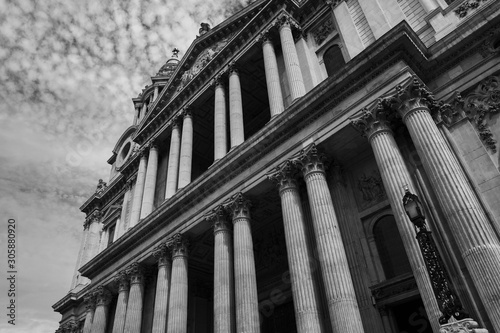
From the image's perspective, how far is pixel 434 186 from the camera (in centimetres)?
1073

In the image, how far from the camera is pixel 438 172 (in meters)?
10.6

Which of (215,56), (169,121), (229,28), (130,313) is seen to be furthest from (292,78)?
(130,313)

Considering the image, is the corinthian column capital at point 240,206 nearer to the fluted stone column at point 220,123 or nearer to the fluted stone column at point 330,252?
the fluted stone column at point 330,252

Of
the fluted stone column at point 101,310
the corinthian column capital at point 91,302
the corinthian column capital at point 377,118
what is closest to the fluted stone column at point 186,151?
the fluted stone column at point 101,310

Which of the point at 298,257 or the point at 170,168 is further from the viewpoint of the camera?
the point at 170,168

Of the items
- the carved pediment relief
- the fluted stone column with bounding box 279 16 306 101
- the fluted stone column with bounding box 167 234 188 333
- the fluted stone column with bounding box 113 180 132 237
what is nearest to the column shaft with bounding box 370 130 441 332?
the fluted stone column with bounding box 279 16 306 101

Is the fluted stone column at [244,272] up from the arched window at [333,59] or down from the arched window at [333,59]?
down

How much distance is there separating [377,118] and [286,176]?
4053mm

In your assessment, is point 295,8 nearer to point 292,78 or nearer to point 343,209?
point 292,78

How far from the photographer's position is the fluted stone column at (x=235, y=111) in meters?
19.0

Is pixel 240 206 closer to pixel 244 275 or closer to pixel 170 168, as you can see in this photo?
pixel 244 275

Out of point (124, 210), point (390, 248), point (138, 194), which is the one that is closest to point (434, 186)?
point (390, 248)

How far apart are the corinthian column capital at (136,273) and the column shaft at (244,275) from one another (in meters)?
8.04

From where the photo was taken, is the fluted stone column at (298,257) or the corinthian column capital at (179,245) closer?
the fluted stone column at (298,257)
